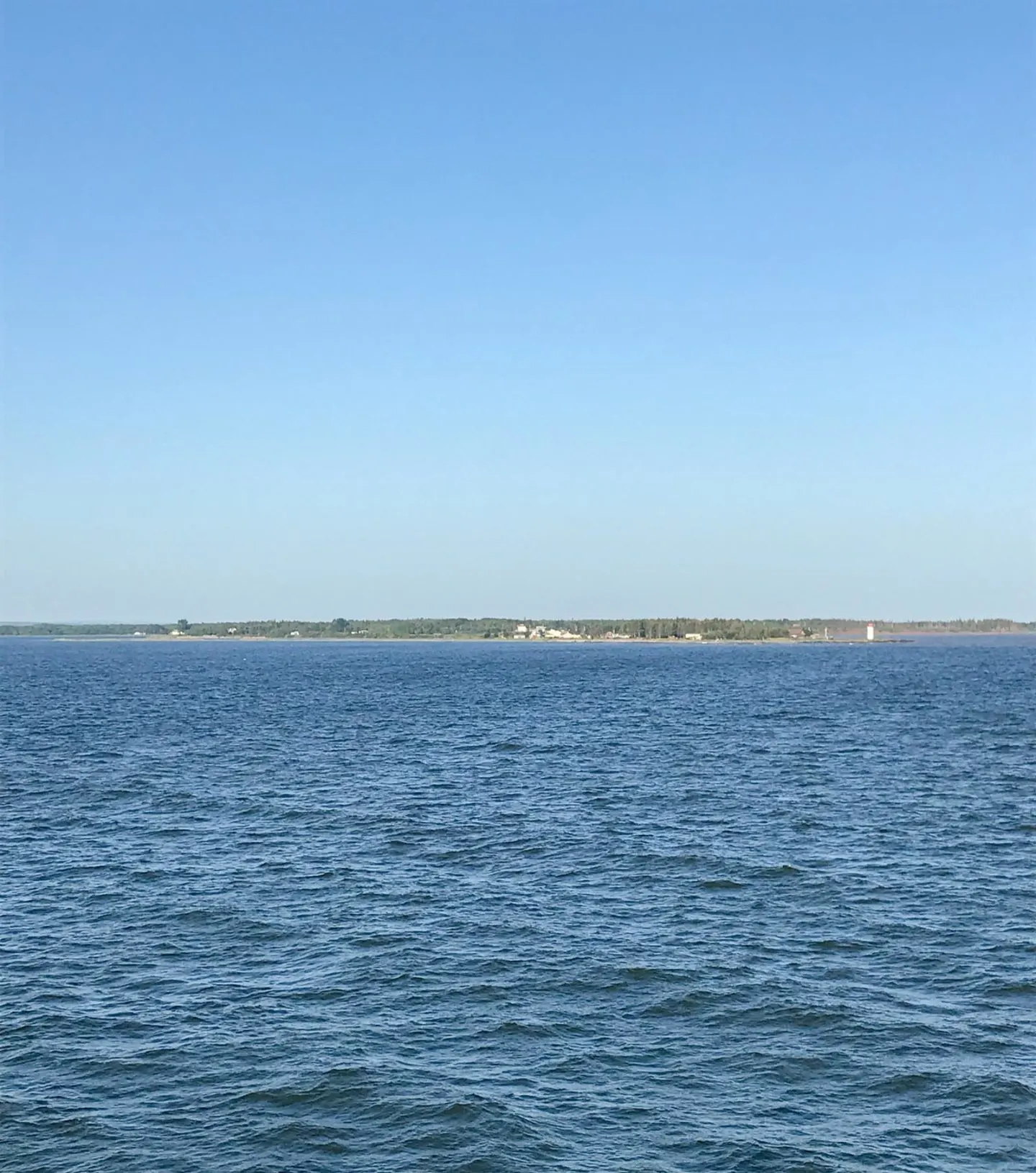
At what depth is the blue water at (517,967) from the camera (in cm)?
2508

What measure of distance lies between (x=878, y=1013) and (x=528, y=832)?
949 inches

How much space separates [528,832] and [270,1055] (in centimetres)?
2578

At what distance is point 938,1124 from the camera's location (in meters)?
25.3

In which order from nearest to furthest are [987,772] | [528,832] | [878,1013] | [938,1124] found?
[938,1124]
[878,1013]
[528,832]
[987,772]

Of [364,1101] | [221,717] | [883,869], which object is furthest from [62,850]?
[221,717]

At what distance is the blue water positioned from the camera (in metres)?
25.1

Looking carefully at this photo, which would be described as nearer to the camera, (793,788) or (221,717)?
(793,788)

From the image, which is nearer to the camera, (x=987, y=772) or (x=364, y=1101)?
(x=364, y=1101)

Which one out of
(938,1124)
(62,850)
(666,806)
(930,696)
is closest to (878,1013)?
(938,1124)

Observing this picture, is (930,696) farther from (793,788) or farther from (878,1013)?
(878,1013)

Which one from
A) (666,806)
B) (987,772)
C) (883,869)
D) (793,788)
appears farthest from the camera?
(987,772)

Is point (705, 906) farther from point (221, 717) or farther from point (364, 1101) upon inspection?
point (221, 717)

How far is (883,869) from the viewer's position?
46.4m

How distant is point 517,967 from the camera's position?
34781mm
